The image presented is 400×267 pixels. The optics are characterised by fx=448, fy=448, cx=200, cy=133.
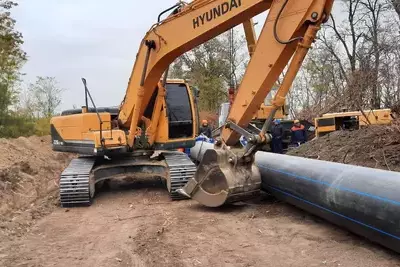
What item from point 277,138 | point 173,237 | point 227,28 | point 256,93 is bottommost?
point 173,237

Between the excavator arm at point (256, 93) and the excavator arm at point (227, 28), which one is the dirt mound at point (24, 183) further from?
the excavator arm at point (256, 93)

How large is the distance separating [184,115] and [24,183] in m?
4.35

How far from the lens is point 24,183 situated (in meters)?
10.5

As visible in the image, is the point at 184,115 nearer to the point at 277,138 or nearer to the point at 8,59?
the point at 277,138

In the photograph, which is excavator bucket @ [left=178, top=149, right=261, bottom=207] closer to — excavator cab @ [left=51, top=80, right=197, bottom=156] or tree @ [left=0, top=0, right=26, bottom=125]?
excavator cab @ [left=51, top=80, right=197, bottom=156]

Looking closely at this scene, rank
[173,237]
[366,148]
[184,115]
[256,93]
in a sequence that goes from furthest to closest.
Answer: [184,115], [366,148], [256,93], [173,237]

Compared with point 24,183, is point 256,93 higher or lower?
higher

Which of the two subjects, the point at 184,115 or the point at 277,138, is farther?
the point at 277,138

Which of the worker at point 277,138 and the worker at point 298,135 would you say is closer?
the worker at point 277,138

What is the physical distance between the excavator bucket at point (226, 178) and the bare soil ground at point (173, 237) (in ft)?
0.83

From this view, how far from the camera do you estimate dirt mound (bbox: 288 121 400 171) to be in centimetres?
674

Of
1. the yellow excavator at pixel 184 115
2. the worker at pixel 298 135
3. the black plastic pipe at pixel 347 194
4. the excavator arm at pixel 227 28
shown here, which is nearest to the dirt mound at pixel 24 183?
the yellow excavator at pixel 184 115

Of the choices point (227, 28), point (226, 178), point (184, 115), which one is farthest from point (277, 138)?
point (226, 178)

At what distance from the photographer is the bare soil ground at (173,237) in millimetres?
4531
